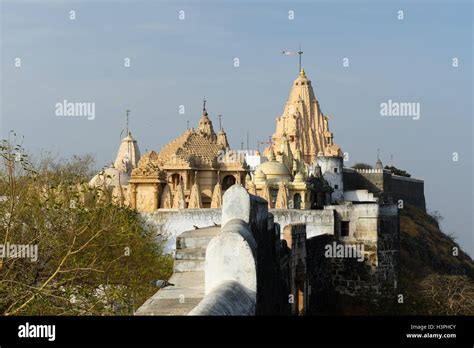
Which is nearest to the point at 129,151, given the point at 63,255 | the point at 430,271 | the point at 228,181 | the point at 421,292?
the point at 228,181

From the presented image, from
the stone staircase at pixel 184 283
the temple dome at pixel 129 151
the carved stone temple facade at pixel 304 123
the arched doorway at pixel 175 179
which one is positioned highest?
the carved stone temple facade at pixel 304 123

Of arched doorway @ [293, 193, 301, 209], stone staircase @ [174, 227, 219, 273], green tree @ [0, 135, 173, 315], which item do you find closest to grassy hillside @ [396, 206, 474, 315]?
arched doorway @ [293, 193, 301, 209]

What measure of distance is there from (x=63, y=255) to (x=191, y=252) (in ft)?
9.95

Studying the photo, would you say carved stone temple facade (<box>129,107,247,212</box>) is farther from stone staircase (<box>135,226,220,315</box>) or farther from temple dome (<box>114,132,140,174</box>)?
stone staircase (<box>135,226,220,315</box>)

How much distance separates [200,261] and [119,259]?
4996mm

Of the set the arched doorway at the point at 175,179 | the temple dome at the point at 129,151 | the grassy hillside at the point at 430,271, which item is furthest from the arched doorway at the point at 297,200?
the temple dome at the point at 129,151

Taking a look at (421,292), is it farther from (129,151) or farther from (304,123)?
(304,123)

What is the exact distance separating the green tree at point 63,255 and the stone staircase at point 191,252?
45.7 inches

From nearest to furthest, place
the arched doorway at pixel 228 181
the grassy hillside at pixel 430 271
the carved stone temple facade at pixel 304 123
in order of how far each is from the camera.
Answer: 1. the grassy hillside at pixel 430 271
2. the arched doorway at pixel 228 181
3. the carved stone temple facade at pixel 304 123

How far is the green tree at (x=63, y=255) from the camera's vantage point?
41.2 feet

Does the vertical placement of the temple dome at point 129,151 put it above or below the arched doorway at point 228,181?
above

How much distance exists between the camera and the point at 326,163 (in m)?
57.2

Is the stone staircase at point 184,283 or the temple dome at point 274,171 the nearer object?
the stone staircase at point 184,283

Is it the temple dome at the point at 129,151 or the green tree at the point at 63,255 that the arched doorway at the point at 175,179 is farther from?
the green tree at the point at 63,255
